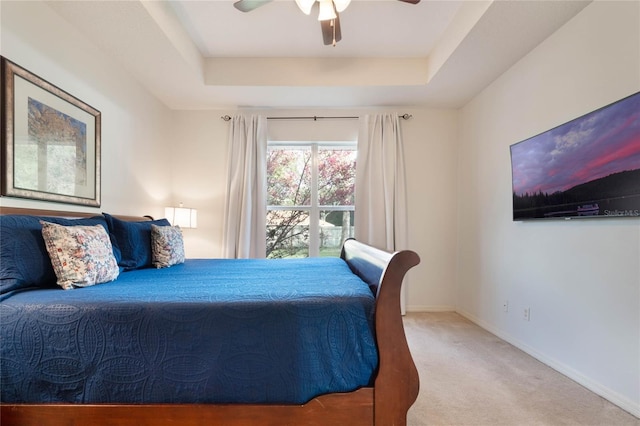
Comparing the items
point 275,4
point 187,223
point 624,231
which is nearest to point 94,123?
point 187,223

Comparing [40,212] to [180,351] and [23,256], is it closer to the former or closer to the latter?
[23,256]

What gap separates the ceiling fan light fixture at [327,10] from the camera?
1.81 meters

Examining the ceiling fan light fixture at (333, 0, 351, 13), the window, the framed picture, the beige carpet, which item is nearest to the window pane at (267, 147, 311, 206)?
the window

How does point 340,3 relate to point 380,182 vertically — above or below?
above

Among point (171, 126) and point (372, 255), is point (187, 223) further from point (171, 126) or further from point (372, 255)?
point (372, 255)

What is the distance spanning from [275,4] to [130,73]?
1.61 meters

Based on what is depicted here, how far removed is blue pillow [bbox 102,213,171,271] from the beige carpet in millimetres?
2011

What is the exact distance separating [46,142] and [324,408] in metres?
2.29

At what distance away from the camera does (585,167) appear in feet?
5.89

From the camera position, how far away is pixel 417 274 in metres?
3.49

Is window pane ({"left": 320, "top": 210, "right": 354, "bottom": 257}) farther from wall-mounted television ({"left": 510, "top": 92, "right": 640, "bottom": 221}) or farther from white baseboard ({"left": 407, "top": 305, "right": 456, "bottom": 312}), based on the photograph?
wall-mounted television ({"left": 510, "top": 92, "right": 640, "bottom": 221})

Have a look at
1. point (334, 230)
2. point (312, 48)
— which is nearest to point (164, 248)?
point (334, 230)

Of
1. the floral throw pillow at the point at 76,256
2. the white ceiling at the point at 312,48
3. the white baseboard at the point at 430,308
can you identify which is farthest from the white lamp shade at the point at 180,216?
the white baseboard at the point at 430,308

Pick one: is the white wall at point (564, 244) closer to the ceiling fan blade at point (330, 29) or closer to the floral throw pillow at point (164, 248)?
the ceiling fan blade at point (330, 29)
